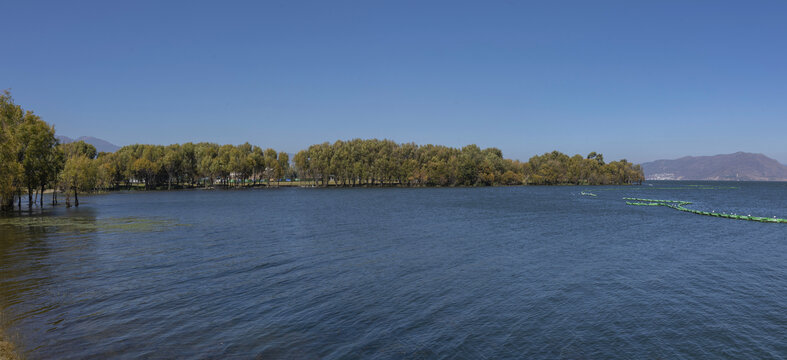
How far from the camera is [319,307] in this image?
21.5m

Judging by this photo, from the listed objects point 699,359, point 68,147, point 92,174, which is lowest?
point 699,359

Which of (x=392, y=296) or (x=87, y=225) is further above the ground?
(x=87, y=225)

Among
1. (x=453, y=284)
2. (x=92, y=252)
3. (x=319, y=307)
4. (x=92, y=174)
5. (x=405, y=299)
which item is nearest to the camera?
(x=319, y=307)

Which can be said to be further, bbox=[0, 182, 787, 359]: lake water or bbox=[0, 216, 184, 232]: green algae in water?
bbox=[0, 216, 184, 232]: green algae in water

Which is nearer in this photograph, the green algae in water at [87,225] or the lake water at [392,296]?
the lake water at [392,296]

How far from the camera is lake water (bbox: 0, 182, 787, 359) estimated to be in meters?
16.7

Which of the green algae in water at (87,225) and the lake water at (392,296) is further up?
the green algae in water at (87,225)

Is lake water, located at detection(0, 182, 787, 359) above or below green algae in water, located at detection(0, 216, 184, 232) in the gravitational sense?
below

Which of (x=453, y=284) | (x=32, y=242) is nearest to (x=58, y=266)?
(x=32, y=242)

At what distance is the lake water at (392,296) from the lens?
16719 millimetres

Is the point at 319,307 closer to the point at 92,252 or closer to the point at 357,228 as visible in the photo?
the point at 92,252

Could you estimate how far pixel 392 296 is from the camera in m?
23.8

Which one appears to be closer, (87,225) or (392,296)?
(392,296)

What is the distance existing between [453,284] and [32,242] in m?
41.3
